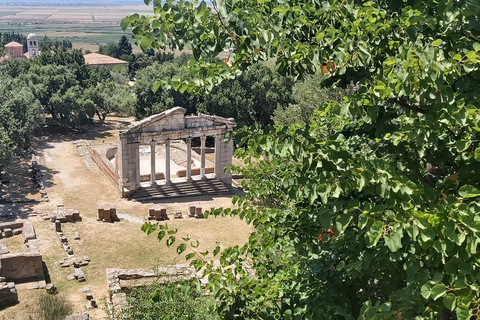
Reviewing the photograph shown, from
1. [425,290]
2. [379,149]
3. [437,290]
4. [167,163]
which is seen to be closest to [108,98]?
[167,163]

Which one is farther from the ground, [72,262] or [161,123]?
[161,123]

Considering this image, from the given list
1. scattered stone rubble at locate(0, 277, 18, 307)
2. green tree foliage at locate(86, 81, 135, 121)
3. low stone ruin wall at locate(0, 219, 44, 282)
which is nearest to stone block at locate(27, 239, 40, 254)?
low stone ruin wall at locate(0, 219, 44, 282)

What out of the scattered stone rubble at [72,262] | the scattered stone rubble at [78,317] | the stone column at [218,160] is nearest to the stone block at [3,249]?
the scattered stone rubble at [72,262]

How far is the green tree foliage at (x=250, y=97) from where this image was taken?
49938 millimetres

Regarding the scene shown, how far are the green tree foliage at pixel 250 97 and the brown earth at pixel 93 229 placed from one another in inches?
516

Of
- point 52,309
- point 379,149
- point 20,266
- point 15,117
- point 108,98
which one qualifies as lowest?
point 108,98

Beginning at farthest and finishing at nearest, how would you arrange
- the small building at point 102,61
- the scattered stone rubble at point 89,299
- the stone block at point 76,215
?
A: the small building at point 102,61 → the stone block at point 76,215 → the scattered stone rubble at point 89,299

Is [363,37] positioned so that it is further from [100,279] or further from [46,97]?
[46,97]

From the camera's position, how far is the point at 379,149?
8398 millimetres

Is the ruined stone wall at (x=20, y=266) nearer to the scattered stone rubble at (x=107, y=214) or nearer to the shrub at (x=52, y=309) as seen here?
the shrub at (x=52, y=309)

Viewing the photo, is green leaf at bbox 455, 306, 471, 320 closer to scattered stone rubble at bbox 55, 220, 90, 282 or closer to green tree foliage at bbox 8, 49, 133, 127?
scattered stone rubble at bbox 55, 220, 90, 282

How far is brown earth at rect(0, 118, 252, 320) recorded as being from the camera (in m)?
21.9

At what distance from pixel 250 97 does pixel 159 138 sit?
1738 centimetres

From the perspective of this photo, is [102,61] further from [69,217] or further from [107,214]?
[69,217]
